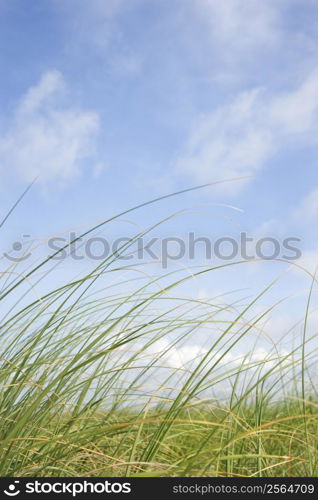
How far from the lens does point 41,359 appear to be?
2400 millimetres
